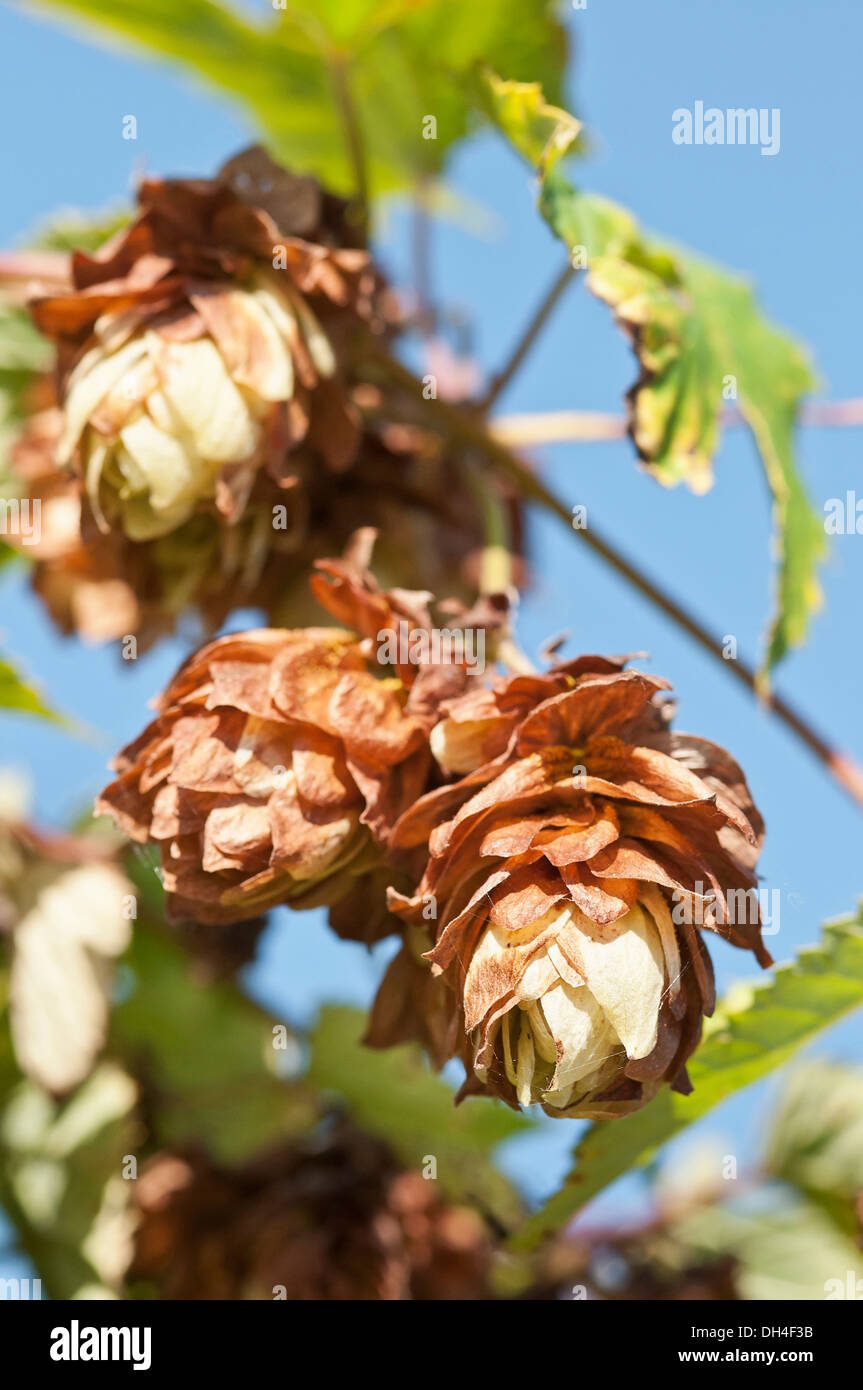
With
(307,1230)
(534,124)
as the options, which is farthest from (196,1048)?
(534,124)

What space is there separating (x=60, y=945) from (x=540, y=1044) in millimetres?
811

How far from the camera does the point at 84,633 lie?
1.38 metres

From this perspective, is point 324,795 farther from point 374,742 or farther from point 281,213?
point 281,213

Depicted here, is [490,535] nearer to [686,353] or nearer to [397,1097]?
[686,353]

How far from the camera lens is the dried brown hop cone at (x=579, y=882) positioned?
2.58ft

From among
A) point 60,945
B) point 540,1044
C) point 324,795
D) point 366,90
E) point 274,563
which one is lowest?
point 60,945

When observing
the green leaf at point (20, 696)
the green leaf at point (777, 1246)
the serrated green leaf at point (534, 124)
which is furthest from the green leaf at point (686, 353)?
the green leaf at point (777, 1246)

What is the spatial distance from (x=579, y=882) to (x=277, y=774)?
0.70 ft

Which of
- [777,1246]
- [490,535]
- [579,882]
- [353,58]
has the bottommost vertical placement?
[777,1246]

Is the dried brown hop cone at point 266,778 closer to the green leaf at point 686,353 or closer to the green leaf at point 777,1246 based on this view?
the green leaf at point 686,353

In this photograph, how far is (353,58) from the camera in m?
1.51

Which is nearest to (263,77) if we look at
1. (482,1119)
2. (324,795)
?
(324,795)

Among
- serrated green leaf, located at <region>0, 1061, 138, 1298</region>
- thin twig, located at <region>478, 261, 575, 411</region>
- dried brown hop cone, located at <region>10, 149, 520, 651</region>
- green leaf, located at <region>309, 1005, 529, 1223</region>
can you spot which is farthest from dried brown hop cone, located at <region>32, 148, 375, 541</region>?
green leaf, located at <region>309, 1005, 529, 1223</region>

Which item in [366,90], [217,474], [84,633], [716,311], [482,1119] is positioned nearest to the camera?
[217,474]
